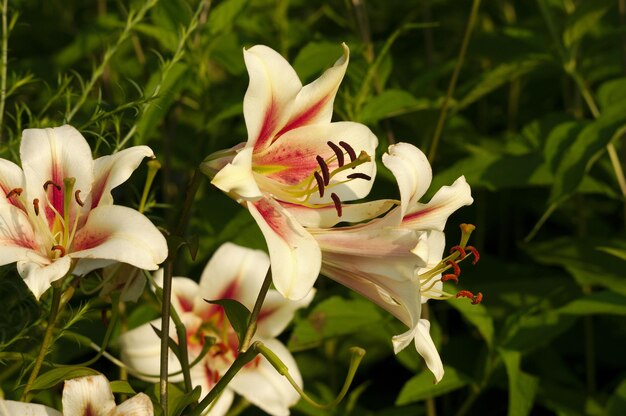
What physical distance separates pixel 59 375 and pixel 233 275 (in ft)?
1.75

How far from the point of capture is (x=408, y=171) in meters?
1.03

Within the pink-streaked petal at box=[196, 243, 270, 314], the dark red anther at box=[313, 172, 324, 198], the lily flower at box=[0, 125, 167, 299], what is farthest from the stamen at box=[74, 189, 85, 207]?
the pink-streaked petal at box=[196, 243, 270, 314]

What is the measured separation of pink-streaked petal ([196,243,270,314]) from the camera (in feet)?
5.05

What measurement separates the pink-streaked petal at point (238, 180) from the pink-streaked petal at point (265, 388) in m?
0.56

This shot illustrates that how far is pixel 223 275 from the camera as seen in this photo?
5.05 ft

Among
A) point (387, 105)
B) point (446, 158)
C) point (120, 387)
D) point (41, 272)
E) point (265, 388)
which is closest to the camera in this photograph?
point (41, 272)

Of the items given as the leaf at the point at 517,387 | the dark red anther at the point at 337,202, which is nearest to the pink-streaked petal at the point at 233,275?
the leaf at the point at 517,387

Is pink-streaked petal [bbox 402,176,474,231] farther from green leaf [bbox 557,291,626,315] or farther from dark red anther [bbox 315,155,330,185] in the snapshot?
green leaf [bbox 557,291,626,315]

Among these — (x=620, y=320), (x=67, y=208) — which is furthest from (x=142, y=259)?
(x=620, y=320)

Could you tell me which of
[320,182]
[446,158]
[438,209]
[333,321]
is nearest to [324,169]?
[320,182]

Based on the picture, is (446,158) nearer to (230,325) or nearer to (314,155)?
(230,325)

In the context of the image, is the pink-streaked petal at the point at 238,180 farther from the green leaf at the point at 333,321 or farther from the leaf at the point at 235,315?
the green leaf at the point at 333,321

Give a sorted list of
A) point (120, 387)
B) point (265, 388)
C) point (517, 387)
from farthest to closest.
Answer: point (517, 387), point (265, 388), point (120, 387)

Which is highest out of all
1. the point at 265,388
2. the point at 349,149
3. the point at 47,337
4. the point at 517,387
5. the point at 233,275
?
the point at 349,149
